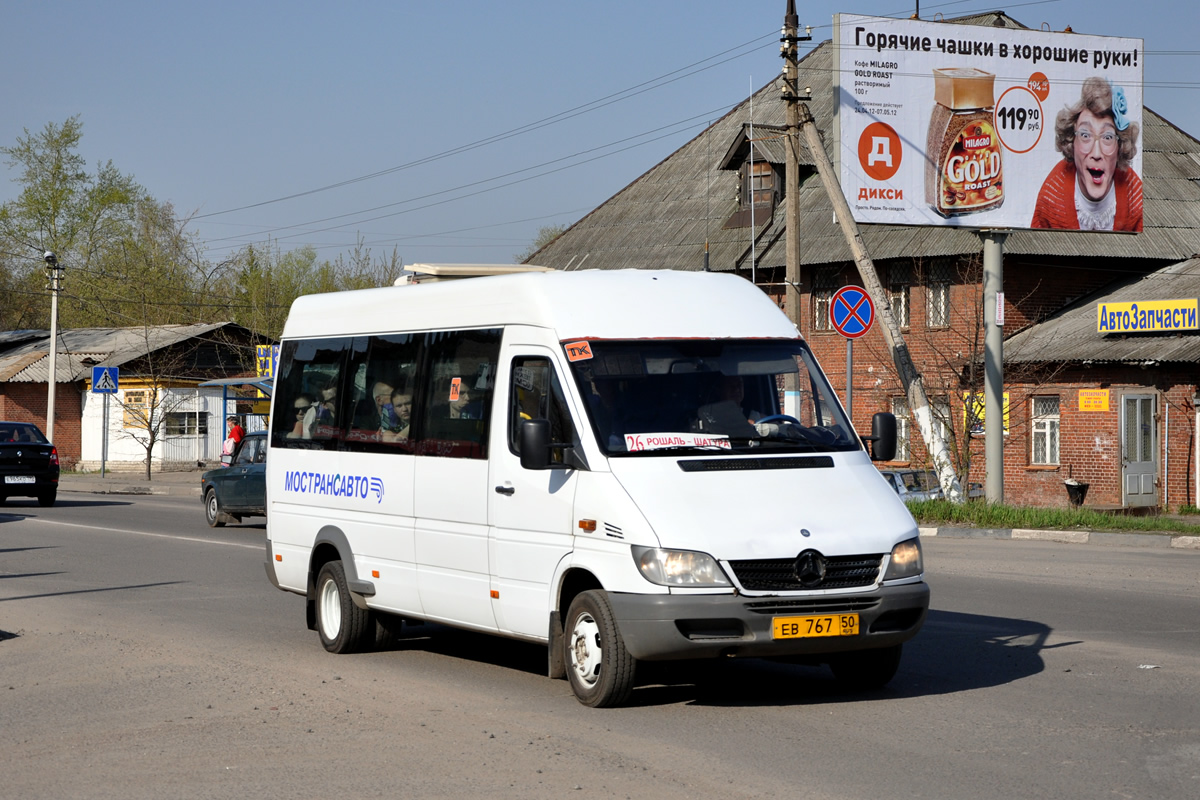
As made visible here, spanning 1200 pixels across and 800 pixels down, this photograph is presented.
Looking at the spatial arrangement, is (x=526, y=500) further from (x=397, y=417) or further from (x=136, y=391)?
(x=136, y=391)

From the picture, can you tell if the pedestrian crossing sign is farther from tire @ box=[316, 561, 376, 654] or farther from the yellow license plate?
the yellow license plate

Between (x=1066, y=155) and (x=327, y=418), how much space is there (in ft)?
62.6

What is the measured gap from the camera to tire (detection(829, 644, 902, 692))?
811cm

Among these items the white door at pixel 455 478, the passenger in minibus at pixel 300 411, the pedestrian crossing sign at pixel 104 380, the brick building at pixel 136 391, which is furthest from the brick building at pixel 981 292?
the white door at pixel 455 478

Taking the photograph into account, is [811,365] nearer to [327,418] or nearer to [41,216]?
[327,418]

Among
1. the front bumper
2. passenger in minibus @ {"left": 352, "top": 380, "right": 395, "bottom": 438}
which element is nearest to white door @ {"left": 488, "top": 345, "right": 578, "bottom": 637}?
the front bumper

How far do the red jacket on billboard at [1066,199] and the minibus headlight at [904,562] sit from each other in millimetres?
19028

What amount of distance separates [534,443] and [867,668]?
7.63 ft

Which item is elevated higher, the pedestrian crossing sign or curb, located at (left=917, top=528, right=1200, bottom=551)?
the pedestrian crossing sign

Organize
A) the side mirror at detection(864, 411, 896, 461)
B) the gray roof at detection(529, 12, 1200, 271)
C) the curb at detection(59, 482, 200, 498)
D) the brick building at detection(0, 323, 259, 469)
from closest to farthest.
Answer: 1. the side mirror at detection(864, 411, 896, 461)
2. the gray roof at detection(529, 12, 1200, 271)
3. the curb at detection(59, 482, 200, 498)
4. the brick building at detection(0, 323, 259, 469)

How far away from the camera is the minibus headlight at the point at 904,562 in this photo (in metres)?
7.61

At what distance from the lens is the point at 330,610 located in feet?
33.8

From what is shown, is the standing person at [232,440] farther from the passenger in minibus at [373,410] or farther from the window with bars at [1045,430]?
the window with bars at [1045,430]

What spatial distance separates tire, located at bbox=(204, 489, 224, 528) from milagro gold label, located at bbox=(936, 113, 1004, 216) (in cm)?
1331
